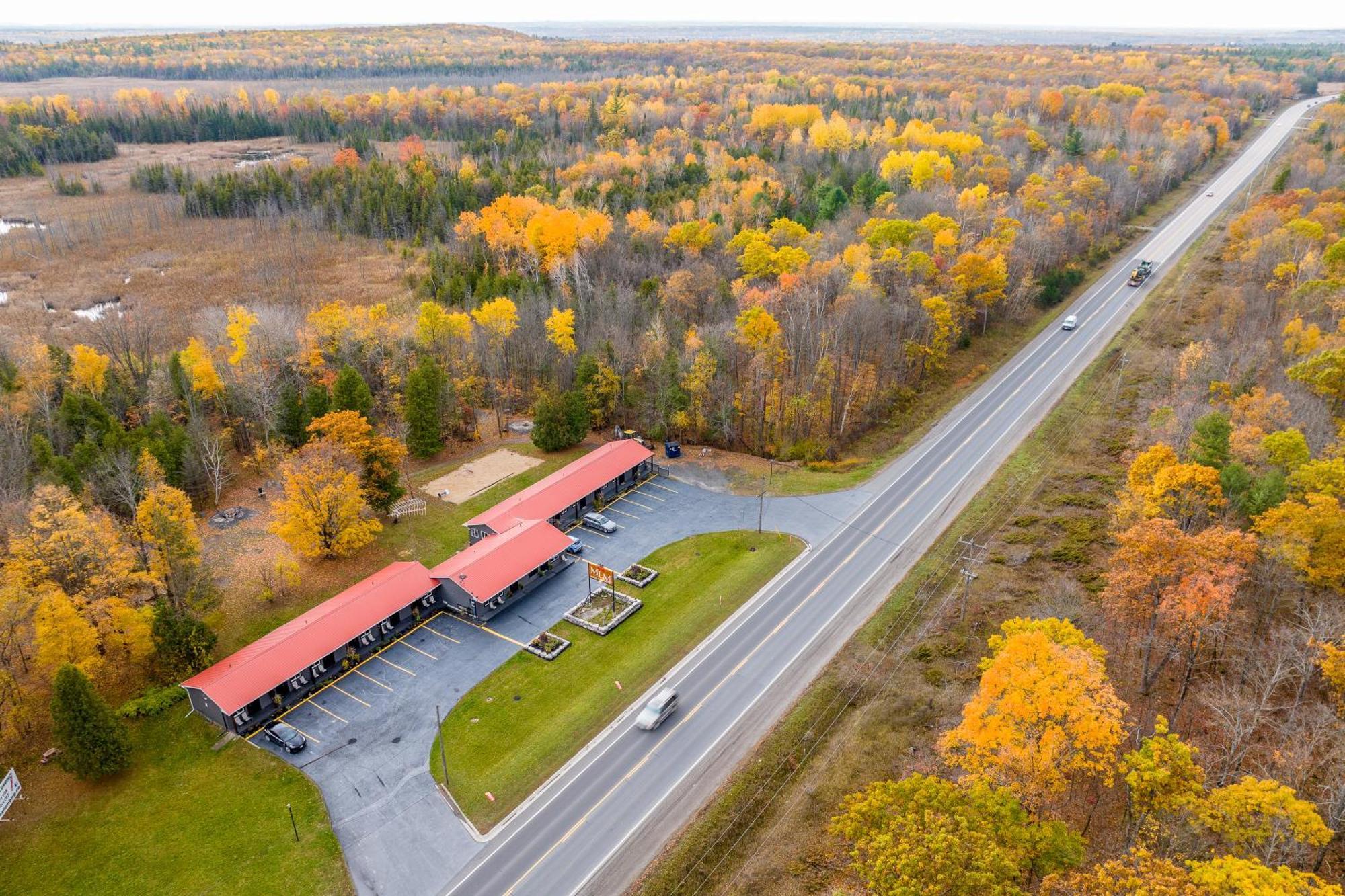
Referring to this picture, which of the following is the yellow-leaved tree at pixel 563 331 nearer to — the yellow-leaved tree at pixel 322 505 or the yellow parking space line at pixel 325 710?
the yellow-leaved tree at pixel 322 505

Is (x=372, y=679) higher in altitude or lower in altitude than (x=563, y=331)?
lower

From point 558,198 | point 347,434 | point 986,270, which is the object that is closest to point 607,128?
point 558,198

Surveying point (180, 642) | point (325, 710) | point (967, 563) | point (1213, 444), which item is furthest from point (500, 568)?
point (1213, 444)

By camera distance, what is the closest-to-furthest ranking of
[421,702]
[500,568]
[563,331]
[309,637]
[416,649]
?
[421,702] < [309,637] < [416,649] < [500,568] < [563,331]

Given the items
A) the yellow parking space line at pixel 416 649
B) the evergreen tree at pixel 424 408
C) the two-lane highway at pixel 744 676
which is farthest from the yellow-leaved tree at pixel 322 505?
the two-lane highway at pixel 744 676

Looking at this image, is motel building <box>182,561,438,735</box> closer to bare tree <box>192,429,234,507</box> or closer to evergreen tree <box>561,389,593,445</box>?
bare tree <box>192,429,234,507</box>

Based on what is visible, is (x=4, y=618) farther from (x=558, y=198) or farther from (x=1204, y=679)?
(x=558, y=198)

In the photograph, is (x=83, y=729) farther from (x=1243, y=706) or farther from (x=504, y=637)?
(x=1243, y=706)
